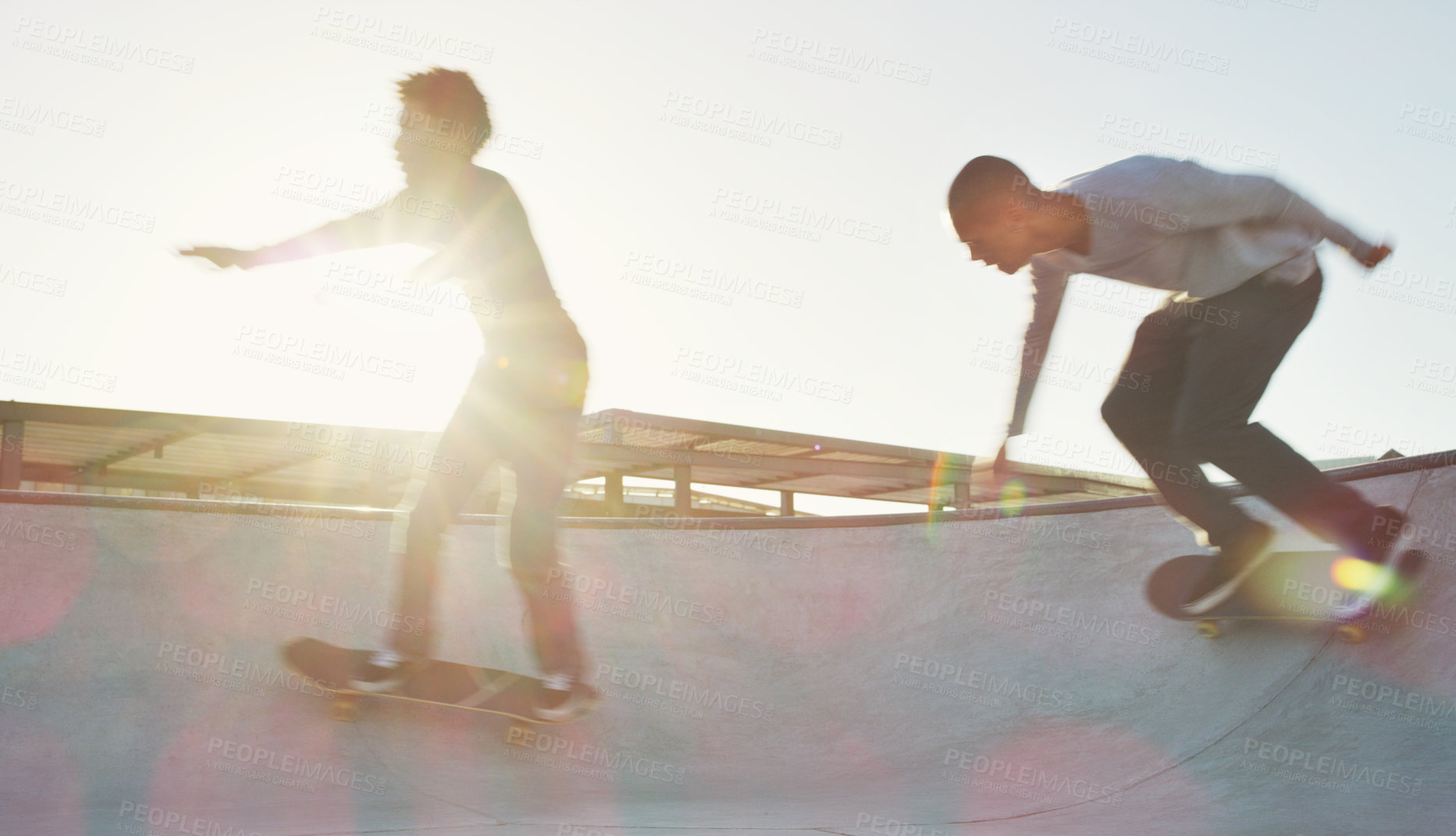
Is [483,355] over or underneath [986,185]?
underneath

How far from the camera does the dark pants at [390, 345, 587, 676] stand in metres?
3.29

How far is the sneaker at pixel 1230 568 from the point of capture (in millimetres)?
3732

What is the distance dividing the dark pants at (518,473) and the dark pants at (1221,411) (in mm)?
2290

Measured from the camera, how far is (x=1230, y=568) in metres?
3.81

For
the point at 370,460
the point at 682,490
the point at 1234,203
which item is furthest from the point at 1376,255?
the point at 370,460

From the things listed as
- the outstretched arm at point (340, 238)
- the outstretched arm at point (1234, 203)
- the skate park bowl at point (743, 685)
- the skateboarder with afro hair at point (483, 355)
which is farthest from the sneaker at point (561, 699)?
the outstretched arm at point (1234, 203)

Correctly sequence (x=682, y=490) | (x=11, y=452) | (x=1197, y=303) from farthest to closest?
(x=682, y=490), (x=11, y=452), (x=1197, y=303)

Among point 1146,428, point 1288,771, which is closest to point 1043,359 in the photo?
point 1146,428

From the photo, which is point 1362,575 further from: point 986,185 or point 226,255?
point 226,255

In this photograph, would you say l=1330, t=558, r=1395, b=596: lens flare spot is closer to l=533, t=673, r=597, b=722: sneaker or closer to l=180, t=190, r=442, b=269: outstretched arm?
l=533, t=673, r=597, b=722: sneaker

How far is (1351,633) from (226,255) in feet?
18.0

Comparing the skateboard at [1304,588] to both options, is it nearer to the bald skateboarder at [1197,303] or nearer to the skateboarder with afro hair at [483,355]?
the bald skateboarder at [1197,303]

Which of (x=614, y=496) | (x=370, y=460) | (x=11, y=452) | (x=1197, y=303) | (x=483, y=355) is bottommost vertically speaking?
(x=614, y=496)

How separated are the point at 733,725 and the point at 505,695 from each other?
2.86 m
